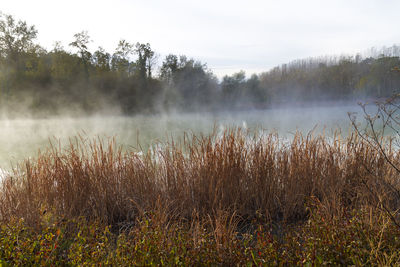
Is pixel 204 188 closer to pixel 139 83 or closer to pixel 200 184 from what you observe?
pixel 200 184

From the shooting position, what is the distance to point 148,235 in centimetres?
260

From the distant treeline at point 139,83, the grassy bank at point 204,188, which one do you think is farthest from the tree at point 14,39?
the grassy bank at point 204,188

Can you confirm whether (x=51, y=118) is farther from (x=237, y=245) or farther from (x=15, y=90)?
(x=237, y=245)

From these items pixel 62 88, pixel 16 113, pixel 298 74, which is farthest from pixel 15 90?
pixel 298 74

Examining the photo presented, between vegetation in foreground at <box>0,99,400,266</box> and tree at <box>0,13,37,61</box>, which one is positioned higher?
tree at <box>0,13,37,61</box>

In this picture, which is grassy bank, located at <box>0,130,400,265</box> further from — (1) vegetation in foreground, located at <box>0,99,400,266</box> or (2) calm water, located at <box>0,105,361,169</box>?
(2) calm water, located at <box>0,105,361,169</box>

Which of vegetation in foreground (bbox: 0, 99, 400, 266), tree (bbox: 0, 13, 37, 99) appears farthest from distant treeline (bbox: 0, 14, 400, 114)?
vegetation in foreground (bbox: 0, 99, 400, 266)

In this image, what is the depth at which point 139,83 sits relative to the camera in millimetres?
31891

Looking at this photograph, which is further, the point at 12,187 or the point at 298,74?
the point at 298,74

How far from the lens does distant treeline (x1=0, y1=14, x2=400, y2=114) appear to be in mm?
26922

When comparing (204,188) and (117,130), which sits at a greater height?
(204,188)

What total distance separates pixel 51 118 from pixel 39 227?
27.9 m

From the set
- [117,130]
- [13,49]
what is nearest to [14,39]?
[13,49]

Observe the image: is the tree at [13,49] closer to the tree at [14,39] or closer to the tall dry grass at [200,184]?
the tree at [14,39]
